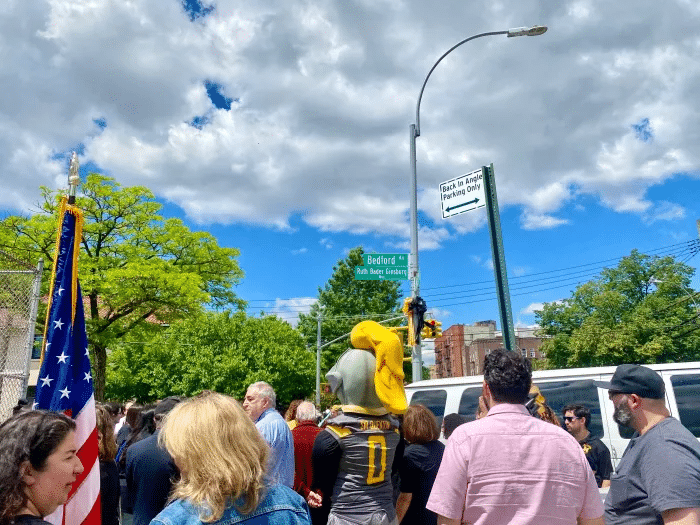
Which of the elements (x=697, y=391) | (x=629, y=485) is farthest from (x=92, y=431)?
(x=697, y=391)

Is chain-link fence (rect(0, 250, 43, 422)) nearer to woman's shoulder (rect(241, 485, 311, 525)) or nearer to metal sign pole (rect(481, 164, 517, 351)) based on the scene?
metal sign pole (rect(481, 164, 517, 351))

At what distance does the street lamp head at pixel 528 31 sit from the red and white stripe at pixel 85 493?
1198 centimetres

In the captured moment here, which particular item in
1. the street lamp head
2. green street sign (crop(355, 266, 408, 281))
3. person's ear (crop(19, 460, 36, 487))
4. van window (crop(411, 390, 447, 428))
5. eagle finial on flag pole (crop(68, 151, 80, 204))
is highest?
the street lamp head

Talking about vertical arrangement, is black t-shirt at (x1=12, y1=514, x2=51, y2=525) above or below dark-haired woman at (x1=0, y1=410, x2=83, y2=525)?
below

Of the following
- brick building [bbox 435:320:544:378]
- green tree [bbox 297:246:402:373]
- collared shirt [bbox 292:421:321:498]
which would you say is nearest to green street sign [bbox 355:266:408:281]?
collared shirt [bbox 292:421:321:498]

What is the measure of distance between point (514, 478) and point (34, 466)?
1.94 metres

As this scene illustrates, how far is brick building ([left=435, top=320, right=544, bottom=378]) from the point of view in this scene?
282 ft

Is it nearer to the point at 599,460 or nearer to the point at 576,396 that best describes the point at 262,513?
the point at 599,460

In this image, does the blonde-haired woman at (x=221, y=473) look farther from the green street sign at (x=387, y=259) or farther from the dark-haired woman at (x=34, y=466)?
the green street sign at (x=387, y=259)

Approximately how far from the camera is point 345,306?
4897 centimetres

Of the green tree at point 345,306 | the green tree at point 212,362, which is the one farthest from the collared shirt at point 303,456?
the green tree at point 345,306

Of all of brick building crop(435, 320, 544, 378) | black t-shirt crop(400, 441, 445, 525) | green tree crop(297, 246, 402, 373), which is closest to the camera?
black t-shirt crop(400, 441, 445, 525)

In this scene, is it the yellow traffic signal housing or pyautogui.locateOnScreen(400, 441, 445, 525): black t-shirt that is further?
the yellow traffic signal housing

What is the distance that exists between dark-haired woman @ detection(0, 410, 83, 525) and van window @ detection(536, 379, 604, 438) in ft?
21.2
